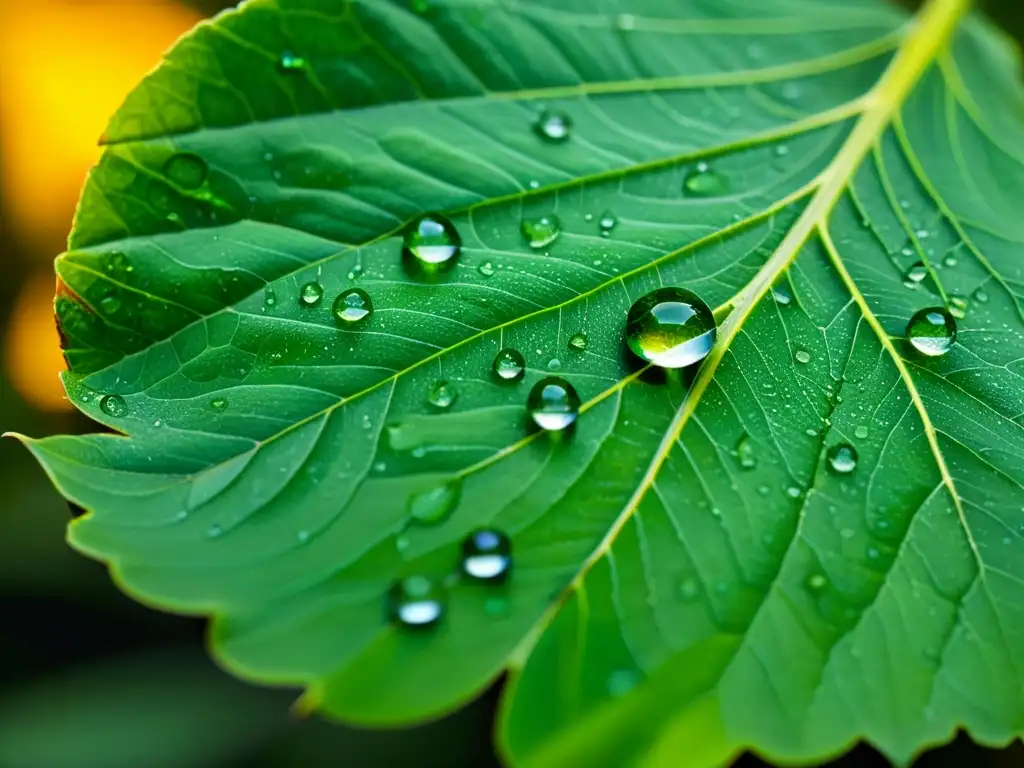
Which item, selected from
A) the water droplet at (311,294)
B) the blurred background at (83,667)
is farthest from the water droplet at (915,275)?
the blurred background at (83,667)

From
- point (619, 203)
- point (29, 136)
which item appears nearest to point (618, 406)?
point (619, 203)

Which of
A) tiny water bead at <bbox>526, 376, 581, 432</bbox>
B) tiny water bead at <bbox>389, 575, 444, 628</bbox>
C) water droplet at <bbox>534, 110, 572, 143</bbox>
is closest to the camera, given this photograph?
tiny water bead at <bbox>389, 575, 444, 628</bbox>

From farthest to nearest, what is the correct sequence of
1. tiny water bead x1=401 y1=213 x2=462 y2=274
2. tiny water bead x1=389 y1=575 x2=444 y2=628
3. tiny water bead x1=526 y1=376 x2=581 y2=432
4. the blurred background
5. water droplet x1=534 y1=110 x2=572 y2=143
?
1. the blurred background
2. water droplet x1=534 y1=110 x2=572 y2=143
3. tiny water bead x1=401 y1=213 x2=462 y2=274
4. tiny water bead x1=526 y1=376 x2=581 y2=432
5. tiny water bead x1=389 y1=575 x2=444 y2=628

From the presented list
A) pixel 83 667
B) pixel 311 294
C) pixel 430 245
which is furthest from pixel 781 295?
pixel 83 667

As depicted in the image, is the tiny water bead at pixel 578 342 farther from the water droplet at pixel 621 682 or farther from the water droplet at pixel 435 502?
the water droplet at pixel 621 682

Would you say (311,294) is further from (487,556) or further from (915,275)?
(915,275)

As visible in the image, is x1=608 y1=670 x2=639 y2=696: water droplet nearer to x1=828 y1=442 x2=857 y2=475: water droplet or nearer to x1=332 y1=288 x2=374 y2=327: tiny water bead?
x1=828 y1=442 x2=857 y2=475: water droplet

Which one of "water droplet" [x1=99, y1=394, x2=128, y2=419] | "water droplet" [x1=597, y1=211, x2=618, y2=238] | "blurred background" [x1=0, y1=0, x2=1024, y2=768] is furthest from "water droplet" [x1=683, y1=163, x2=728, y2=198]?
"blurred background" [x1=0, y1=0, x2=1024, y2=768]
